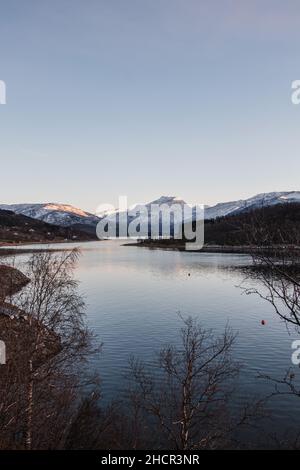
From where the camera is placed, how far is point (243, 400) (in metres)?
31.6

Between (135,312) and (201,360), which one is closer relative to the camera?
(201,360)

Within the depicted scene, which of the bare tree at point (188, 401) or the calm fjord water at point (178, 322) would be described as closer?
the bare tree at point (188, 401)

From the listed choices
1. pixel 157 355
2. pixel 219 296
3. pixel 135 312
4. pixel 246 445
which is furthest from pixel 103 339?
pixel 219 296

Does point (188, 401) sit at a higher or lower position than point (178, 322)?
higher

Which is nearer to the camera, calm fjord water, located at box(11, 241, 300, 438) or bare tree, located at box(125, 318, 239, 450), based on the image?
bare tree, located at box(125, 318, 239, 450)

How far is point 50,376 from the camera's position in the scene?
28.9m

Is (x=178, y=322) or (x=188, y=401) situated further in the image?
(x=178, y=322)

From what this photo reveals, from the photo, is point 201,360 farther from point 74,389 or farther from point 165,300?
point 165,300

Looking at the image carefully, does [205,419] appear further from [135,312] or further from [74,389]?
[135,312]

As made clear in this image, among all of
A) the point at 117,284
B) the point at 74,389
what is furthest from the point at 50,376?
the point at 117,284
